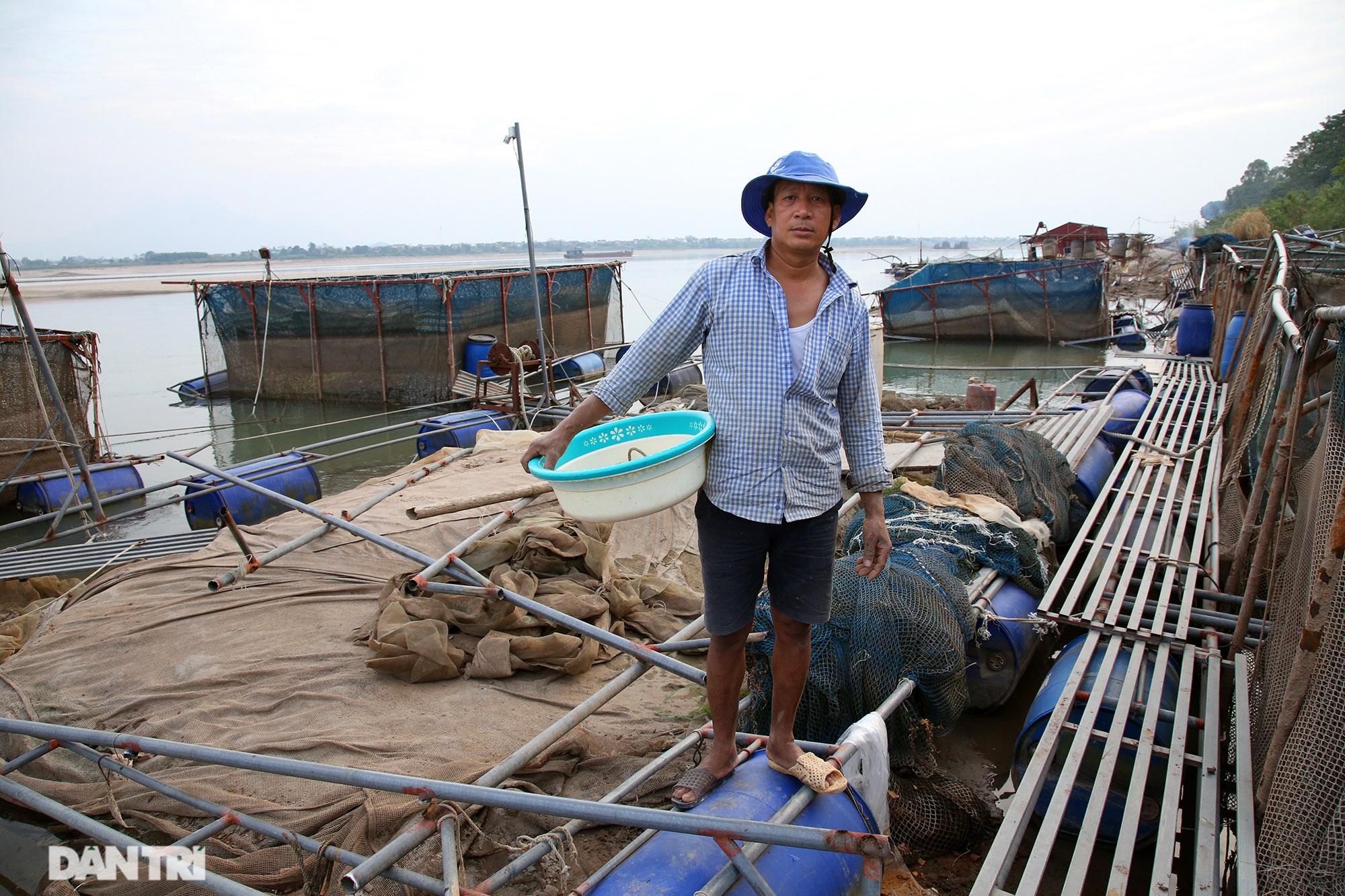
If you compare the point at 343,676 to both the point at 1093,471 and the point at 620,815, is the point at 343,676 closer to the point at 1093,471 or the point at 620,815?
the point at 620,815

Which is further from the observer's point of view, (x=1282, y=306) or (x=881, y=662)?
(x=1282, y=306)

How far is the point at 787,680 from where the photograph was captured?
2.50 m

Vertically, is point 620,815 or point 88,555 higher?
point 620,815

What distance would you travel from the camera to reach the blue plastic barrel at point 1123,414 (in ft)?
25.5

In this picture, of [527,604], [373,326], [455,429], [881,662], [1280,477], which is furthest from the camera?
[373,326]

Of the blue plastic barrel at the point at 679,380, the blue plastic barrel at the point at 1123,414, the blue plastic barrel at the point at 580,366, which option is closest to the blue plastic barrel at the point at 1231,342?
the blue plastic barrel at the point at 1123,414

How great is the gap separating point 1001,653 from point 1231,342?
26.6ft

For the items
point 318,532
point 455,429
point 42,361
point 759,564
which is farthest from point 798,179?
point 455,429

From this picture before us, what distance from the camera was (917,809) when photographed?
3252mm

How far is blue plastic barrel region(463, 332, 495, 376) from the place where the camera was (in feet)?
58.1

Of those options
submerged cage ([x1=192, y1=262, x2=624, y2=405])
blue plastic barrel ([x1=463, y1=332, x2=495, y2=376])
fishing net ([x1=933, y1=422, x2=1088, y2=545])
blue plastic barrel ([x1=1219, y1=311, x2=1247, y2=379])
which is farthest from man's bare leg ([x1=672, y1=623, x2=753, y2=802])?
blue plastic barrel ([x1=463, y1=332, x2=495, y2=376])

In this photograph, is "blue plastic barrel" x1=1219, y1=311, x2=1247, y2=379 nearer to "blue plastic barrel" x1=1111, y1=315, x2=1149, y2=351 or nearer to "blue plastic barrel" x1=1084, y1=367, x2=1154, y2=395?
"blue plastic barrel" x1=1084, y1=367, x2=1154, y2=395

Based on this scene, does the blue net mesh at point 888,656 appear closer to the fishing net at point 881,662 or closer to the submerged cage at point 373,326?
the fishing net at point 881,662

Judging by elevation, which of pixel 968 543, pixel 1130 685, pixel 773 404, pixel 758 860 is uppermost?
pixel 773 404
